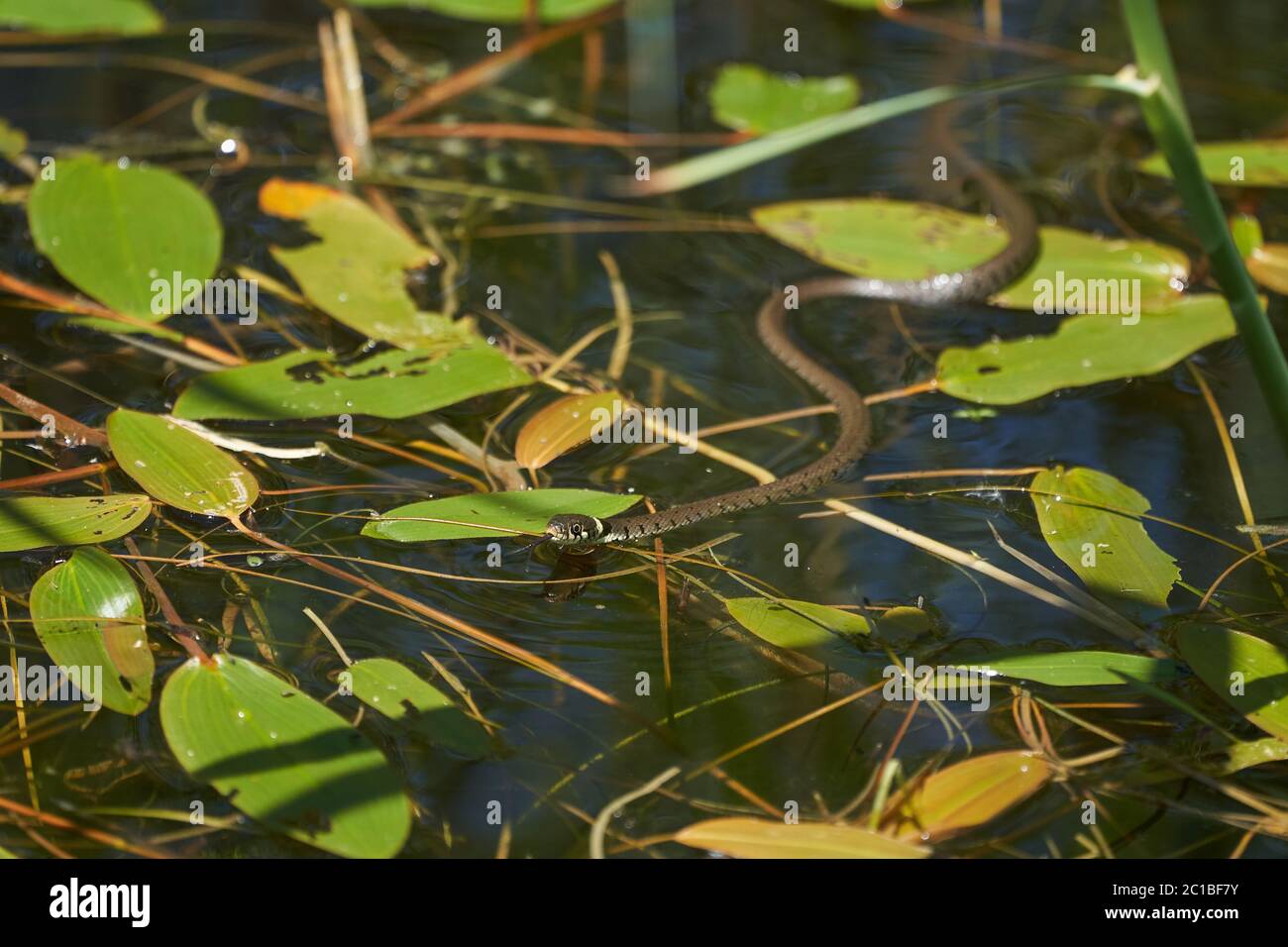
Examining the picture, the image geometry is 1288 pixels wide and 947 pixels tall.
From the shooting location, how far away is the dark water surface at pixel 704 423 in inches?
91.0

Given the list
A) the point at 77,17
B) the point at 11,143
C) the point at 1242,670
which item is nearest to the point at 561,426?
the point at 1242,670

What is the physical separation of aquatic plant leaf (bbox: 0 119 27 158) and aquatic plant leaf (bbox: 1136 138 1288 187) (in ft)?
13.4

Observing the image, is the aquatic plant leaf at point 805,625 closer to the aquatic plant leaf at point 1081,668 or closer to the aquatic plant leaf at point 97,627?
the aquatic plant leaf at point 1081,668

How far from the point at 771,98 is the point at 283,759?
12.1 feet

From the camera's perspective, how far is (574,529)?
111 inches

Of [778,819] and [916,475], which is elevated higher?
[916,475]

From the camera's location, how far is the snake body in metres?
2.96

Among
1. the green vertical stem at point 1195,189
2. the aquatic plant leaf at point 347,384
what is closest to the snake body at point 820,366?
the aquatic plant leaf at point 347,384

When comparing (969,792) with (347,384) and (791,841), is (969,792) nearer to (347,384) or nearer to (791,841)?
(791,841)

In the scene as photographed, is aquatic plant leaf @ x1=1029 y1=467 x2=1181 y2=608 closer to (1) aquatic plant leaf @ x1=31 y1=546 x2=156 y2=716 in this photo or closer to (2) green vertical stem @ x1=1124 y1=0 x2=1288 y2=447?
(2) green vertical stem @ x1=1124 y1=0 x2=1288 y2=447

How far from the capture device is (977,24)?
18.6ft
